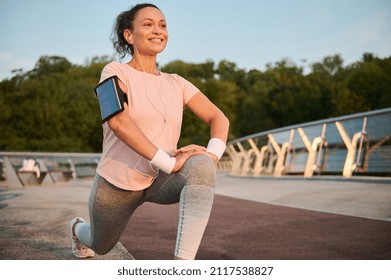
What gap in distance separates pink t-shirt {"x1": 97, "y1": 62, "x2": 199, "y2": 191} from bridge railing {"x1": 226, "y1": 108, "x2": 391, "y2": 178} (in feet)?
19.8

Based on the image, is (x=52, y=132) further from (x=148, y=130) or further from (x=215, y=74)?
(x=148, y=130)

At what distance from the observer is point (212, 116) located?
230 centimetres

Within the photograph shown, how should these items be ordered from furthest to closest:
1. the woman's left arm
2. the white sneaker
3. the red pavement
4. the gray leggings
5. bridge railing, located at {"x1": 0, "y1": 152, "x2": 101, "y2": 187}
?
bridge railing, located at {"x1": 0, "y1": 152, "x2": 101, "y2": 187} → the red pavement → the white sneaker → the woman's left arm → the gray leggings

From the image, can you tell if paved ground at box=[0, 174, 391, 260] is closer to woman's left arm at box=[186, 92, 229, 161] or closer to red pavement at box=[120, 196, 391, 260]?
red pavement at box=[120, 196, 391, 260]

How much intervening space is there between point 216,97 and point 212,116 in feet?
145

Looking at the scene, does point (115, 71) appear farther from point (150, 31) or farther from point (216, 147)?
point (216, 147)

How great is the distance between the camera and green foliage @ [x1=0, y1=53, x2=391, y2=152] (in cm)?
3095

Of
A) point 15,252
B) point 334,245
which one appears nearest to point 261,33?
point 334,245

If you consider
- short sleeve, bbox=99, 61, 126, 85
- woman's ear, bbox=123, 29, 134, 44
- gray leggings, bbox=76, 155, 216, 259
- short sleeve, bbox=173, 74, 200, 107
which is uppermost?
woman's ear, bbox=123, 29, 134, 44

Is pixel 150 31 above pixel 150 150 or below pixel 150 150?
above

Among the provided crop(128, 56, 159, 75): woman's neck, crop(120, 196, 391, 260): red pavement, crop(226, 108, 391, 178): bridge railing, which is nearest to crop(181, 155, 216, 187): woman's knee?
crop(128, 56, 159, 75): woman's neck

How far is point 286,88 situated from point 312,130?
116ft

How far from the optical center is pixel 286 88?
1768 inches

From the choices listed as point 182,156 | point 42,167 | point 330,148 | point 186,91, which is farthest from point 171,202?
point 42,167
